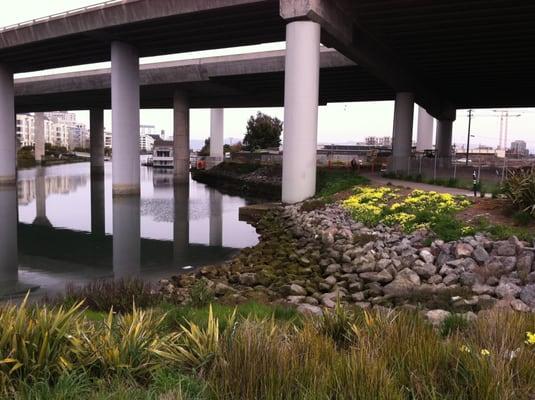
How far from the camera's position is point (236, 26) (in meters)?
31.2

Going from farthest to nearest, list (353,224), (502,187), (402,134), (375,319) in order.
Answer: (402,134) → (353,224) → (502,187) → (375,319)

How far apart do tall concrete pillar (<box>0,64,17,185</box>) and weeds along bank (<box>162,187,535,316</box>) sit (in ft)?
121

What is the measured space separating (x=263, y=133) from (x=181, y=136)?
4050 centimetres

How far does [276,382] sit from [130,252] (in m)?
15.3

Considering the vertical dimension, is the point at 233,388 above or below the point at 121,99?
below

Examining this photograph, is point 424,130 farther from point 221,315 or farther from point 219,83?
point 221,315

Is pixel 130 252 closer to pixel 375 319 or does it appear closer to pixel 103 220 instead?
pixel 103 220

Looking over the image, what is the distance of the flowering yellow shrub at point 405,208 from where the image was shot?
598 inches

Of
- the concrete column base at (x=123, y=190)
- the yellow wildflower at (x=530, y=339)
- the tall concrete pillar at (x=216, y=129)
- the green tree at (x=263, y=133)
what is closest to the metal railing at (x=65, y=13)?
the concrete column base at (x=123, y=190)

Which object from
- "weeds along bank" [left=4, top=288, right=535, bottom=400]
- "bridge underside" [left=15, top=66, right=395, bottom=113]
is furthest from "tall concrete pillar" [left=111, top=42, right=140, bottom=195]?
"weeds along bank" [left=4, top=288, right=535, bottom=400]

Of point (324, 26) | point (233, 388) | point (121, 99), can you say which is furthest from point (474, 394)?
point (121, 99)

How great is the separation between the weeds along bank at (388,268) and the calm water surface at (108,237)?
2950 millimetres

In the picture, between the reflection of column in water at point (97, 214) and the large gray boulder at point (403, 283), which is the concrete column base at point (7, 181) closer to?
the reflection of column in water at point (97, 214)

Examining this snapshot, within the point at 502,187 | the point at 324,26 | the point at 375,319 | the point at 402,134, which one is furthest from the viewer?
the point at 402,134
